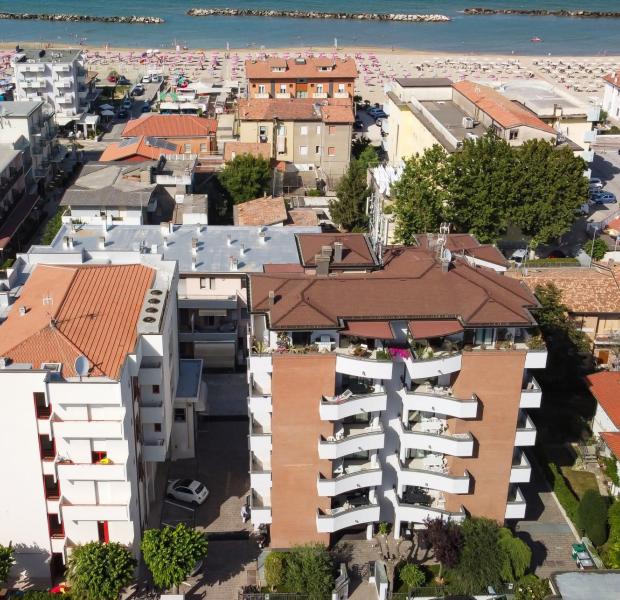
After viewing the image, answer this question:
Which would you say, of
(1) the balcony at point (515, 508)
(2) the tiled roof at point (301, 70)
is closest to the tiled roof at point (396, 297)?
(1) the balcony at point (515, 508)

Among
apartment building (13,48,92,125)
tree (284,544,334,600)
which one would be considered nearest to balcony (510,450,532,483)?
tree (284,544,334,600)

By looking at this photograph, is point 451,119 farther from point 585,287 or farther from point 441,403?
point 441,403

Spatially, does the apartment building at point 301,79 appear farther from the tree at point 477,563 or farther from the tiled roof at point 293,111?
the tree at point 477,563

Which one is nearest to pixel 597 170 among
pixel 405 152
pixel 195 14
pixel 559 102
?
pixel 559 102

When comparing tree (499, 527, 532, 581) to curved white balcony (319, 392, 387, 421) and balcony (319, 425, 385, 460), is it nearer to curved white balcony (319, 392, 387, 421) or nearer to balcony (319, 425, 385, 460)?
balcony (319, 425, 385, 460)

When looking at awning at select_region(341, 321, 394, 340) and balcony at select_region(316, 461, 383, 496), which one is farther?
balcony at select_region(316, 461, 383, 496)

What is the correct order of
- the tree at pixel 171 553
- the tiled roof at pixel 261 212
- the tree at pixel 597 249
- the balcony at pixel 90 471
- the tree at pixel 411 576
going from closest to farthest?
1. the balcony at pixel 90 471
2. the tree at pixel 171 553
3. the tree at pixel 411 576
4. the tiled roof at pixel 261 212
5. the tree at pixel 597 249
